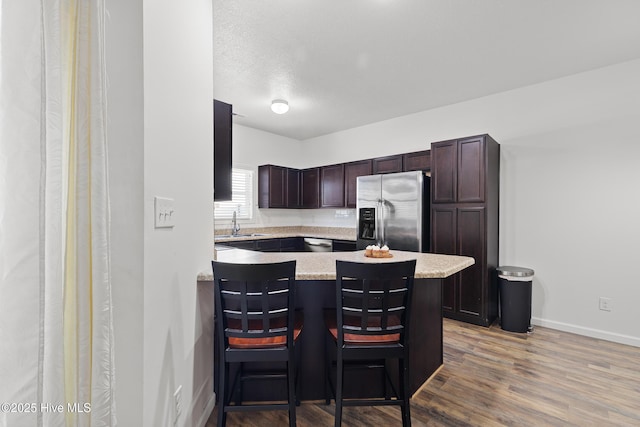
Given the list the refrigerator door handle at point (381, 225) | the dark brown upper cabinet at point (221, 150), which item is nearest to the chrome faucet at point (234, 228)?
the refrigerator door handle at point (381, 225)

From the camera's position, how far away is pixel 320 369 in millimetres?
1927

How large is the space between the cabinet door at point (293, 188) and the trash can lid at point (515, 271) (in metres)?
3.57

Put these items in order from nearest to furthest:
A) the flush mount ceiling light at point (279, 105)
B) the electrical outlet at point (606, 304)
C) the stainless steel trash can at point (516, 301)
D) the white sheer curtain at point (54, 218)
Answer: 1. the white sheer curtain at point (54, 218)
2. the electrical outlet at point (606, 304)
3. the stainless steel trash can at point (516, 301)
4. the flush mount ceiling light at point (279, 105)

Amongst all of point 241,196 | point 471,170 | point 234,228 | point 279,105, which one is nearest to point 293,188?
point 241,196

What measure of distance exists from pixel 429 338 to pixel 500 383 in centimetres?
64

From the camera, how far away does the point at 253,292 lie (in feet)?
5.13

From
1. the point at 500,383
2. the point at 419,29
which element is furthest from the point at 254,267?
the point at 419,29

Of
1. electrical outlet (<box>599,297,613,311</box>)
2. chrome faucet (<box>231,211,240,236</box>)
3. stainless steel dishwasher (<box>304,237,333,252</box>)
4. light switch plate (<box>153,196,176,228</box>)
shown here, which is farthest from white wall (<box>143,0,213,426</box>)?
electrical outlet (<box>599,297,613,311</box>)

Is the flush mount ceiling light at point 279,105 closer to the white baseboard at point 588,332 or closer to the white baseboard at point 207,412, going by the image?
the white baseboard at point 207,412

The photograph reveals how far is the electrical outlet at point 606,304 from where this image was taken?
9.92 feet

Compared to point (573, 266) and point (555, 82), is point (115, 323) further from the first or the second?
point (555, 82)

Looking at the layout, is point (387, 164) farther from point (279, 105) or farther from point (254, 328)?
point (254, 328)

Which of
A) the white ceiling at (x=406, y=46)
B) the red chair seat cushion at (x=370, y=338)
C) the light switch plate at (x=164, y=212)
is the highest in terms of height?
the white ceiling at (x=406, y=46)

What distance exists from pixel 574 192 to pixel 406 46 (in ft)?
8.20
